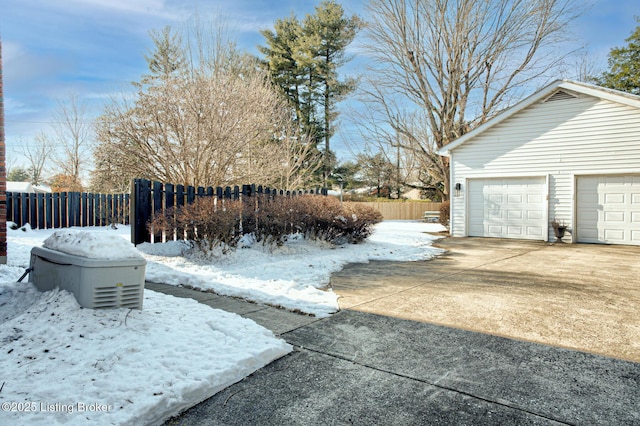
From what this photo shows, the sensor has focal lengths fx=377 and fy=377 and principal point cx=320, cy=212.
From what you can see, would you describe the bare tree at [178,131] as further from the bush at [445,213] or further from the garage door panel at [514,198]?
the garage door panel at [514,198]

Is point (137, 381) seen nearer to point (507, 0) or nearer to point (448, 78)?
point (448, 78)

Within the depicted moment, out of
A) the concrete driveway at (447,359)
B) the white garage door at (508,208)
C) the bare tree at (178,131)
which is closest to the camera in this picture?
the concrete driveway at (447,359)

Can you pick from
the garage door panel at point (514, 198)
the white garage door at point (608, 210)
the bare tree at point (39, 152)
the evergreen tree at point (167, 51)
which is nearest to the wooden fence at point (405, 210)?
the garage door panel at point (514, 198)

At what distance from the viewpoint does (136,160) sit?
32.6 feet

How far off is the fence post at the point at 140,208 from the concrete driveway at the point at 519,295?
4450 millimetres

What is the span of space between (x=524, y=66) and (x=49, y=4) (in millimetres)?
18757

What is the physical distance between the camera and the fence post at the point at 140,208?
7809mm

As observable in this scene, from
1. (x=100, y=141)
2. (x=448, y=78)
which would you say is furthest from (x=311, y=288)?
(x=448, y=78)

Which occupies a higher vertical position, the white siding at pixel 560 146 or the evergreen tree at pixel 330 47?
the evergreen tree at pixel 330 47

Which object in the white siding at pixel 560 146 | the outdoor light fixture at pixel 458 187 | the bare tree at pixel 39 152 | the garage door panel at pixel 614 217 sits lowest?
the garage door panel at pixel 614 217

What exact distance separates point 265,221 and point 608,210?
30.9ft

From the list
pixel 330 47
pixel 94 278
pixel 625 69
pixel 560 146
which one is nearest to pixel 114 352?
pixel 94 278

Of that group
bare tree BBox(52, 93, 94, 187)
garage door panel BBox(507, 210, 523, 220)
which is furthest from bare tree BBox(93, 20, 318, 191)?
bare tree BBox(52, 93, 94, 187)

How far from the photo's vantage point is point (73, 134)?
23.9 m
